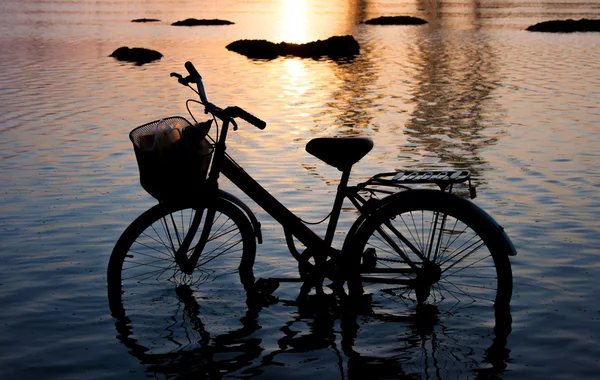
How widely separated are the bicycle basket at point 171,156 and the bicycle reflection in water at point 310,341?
3.20ft

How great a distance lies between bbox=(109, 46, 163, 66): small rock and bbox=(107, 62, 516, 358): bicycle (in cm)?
2671

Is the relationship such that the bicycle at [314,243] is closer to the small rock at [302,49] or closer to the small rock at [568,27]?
the small rock at [302,49]

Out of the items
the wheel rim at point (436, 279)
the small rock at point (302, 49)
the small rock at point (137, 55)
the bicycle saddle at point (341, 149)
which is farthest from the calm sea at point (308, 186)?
the small rock at point (302, 49)

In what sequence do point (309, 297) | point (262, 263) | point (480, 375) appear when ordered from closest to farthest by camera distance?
point (480, 375) < point (309, 297) < point (262, 263)

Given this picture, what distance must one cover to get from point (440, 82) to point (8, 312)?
19.7m

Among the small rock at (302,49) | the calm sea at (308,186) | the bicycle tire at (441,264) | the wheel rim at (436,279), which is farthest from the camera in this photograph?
the small rock at (302,49)

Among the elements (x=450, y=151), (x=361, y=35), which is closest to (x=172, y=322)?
(x=450, y=151)

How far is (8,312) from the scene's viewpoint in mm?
6316

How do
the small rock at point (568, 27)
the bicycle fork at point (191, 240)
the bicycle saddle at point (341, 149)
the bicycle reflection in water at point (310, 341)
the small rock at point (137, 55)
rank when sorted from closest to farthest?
the bicycle reflection in water at point (310, 341)
the bicycle saddle at point (341, 149)
the bicycle fork at point (191, 240)
the small rock at point (137, 55)
the small rock at point (568, 27)

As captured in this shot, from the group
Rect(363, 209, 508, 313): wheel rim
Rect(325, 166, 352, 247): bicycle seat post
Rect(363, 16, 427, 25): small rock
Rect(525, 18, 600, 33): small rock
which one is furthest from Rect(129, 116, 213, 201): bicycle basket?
Rect(363, 16, 427, 25): small rock

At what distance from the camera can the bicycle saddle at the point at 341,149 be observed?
19.0 ft

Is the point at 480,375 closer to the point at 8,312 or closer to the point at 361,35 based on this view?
the point at 8,312

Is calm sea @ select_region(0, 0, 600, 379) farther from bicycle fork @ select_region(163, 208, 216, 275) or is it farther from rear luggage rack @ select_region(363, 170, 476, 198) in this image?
rear luggage rack @ select_region(363, 170, 476, 198)

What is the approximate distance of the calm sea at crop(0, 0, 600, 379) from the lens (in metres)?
5.44
